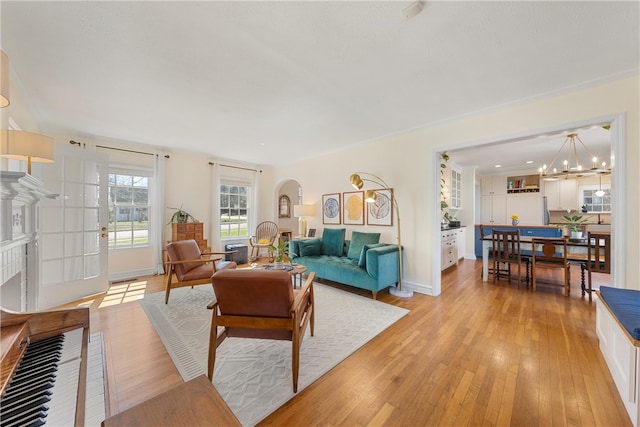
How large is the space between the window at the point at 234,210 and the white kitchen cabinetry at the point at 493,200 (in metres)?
7.30

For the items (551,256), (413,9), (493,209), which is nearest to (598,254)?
(551,256)

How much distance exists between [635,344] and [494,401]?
0.85m

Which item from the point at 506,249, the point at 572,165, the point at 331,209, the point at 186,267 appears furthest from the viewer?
the point at 572,165

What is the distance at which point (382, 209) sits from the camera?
14.1 ft

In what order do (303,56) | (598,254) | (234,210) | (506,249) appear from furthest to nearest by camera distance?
1. (234,210)
2. (506,249)
3. (598,254)
4. (303,56)

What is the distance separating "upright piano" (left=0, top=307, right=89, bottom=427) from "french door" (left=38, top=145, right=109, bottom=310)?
312 centimetres

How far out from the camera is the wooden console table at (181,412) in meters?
0.63

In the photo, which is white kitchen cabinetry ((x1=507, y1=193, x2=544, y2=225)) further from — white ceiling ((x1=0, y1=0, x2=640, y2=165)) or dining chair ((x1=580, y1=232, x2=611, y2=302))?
white ceiling ((x1=0, y1=0, x2=640, y2=165))

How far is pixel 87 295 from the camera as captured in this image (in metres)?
3.48

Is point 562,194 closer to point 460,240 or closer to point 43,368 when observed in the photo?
point 460,240

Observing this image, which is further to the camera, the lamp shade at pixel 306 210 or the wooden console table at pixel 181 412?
the lamp shade at pixel 306 210

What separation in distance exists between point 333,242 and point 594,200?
25.7 feet

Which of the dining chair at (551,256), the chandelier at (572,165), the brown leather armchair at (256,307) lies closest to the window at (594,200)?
the chandelier at (572,165)

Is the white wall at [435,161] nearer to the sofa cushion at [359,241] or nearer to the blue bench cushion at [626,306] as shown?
the sofa cushion at [359,241]
